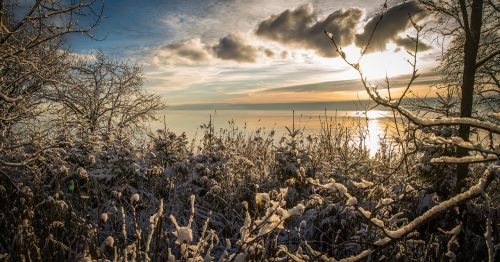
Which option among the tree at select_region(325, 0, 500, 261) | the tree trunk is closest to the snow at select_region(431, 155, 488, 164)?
the tree at select_region(325, 0, 500, 261)

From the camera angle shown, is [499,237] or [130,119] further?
[130,119]

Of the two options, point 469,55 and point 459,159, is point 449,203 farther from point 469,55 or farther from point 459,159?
point 469,55

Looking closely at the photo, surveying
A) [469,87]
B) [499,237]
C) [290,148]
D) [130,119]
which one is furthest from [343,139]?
[130,119]

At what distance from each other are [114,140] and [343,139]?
17.7ft

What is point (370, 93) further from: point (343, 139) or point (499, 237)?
point (343, 139)

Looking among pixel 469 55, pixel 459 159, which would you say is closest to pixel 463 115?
pixel 469 55

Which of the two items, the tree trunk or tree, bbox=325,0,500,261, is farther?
the tree trunk

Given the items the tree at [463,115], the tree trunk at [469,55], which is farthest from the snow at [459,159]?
the tree trunk at [469,55]

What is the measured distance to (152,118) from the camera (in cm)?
1697

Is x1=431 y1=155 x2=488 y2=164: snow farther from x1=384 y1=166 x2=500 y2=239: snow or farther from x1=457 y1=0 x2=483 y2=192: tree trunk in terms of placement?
x1=457 y1=0 x2=483 y2=192: tree trunk

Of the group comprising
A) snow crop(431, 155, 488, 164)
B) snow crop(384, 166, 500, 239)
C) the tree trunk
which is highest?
the tree trunk

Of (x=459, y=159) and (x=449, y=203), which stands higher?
(x=459, y=159)

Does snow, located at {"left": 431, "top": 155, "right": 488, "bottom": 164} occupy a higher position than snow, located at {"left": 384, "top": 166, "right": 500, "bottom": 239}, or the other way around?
snow, located at {"left": 431, "top": 155, "right": 488, "bottom": 164}

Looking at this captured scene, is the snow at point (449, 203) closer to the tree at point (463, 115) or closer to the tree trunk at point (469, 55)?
the tree at point (463, 115)
